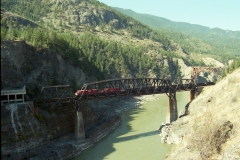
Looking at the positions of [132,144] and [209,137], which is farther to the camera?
[132,144]

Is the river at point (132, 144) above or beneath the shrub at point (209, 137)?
beneath

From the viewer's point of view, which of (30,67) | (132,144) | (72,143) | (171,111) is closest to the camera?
(72,143)

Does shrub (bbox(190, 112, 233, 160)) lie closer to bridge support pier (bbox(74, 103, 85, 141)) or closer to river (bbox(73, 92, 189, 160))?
river (bbox(73, 92, 189, 160))

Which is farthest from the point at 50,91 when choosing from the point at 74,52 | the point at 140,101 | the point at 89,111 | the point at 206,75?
the point at 206,75

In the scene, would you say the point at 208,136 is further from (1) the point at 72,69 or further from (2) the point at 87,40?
(2) the point at 87,40

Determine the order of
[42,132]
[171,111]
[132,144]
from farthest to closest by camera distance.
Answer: [171,111] → [132,144] → [42,132]

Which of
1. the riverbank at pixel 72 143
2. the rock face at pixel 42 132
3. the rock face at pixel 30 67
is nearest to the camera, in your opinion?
the rock face at pixel 42 132

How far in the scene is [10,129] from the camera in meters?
38.2

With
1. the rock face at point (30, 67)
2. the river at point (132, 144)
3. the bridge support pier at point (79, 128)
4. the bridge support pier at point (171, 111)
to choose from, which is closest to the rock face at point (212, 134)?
the river at point (132, 144)

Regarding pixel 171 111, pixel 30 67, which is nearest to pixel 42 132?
pixel 30 67

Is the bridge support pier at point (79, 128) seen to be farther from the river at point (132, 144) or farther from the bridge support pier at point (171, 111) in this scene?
the bridge support pier at point (171, 111)

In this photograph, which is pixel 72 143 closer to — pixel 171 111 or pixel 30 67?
pixel 30 67

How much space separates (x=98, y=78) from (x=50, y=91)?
136 ft

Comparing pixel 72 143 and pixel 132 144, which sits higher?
pixel 72 143
